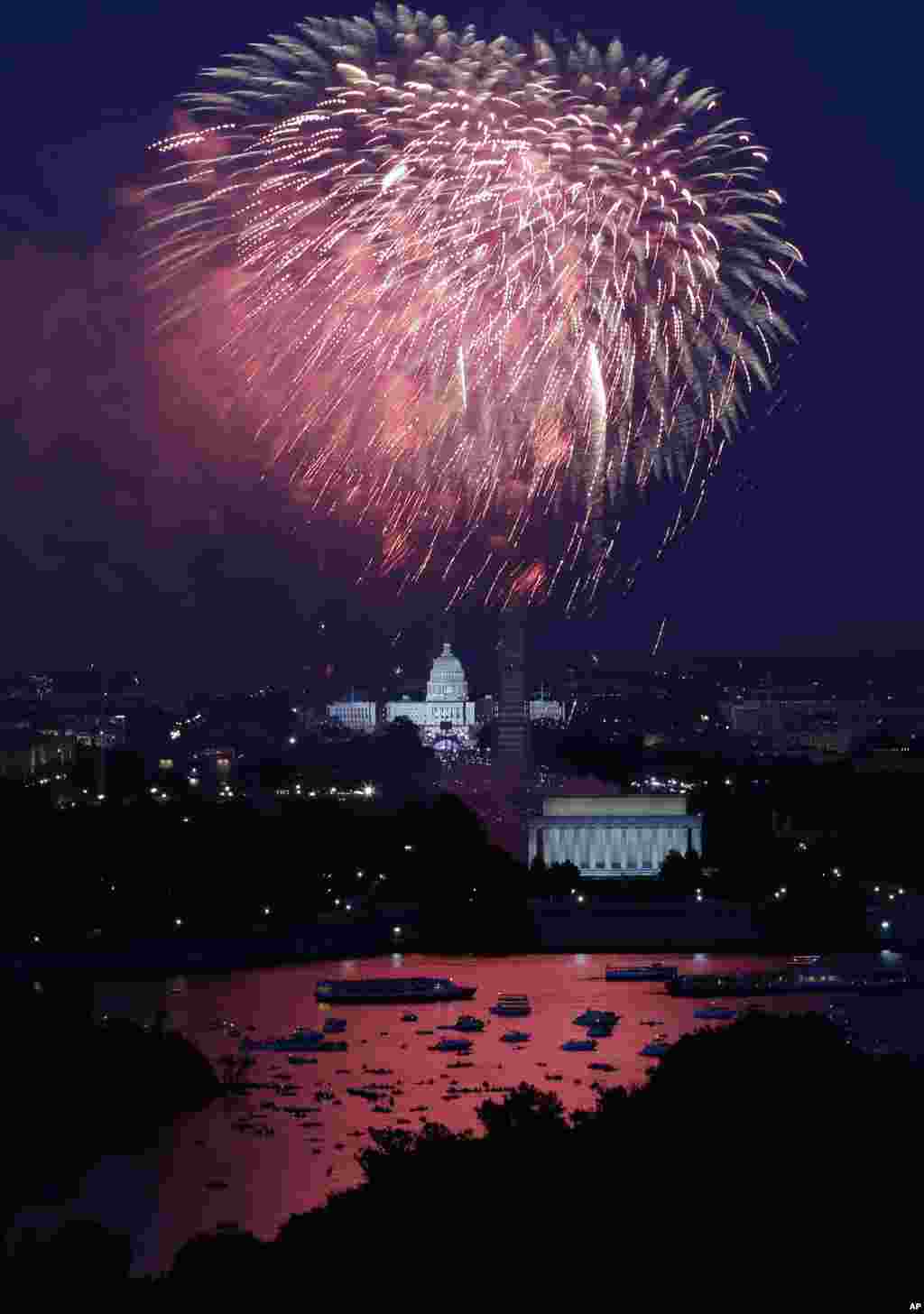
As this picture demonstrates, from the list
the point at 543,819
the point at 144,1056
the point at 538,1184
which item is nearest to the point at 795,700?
the point at 543,819

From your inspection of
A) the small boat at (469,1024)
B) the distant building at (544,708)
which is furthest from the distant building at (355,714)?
the small boat at (469,1024)

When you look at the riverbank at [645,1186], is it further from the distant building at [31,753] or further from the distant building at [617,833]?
the distant building at [31,753]

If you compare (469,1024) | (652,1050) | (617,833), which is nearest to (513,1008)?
(469,1024)

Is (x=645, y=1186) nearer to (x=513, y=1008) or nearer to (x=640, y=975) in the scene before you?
(x=513, y=1008)

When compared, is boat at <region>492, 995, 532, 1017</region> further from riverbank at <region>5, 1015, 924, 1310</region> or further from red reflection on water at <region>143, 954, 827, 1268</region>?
riverbank at <region>5, 1015, 924, 1310</region>

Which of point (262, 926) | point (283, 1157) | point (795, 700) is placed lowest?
point (283, 1157)

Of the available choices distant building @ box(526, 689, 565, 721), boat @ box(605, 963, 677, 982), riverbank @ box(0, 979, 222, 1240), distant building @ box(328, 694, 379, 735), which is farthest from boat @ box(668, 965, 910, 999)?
distant building @ box(328, 694, 379, 735)

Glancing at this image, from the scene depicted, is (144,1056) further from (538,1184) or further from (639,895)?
(639,895)
